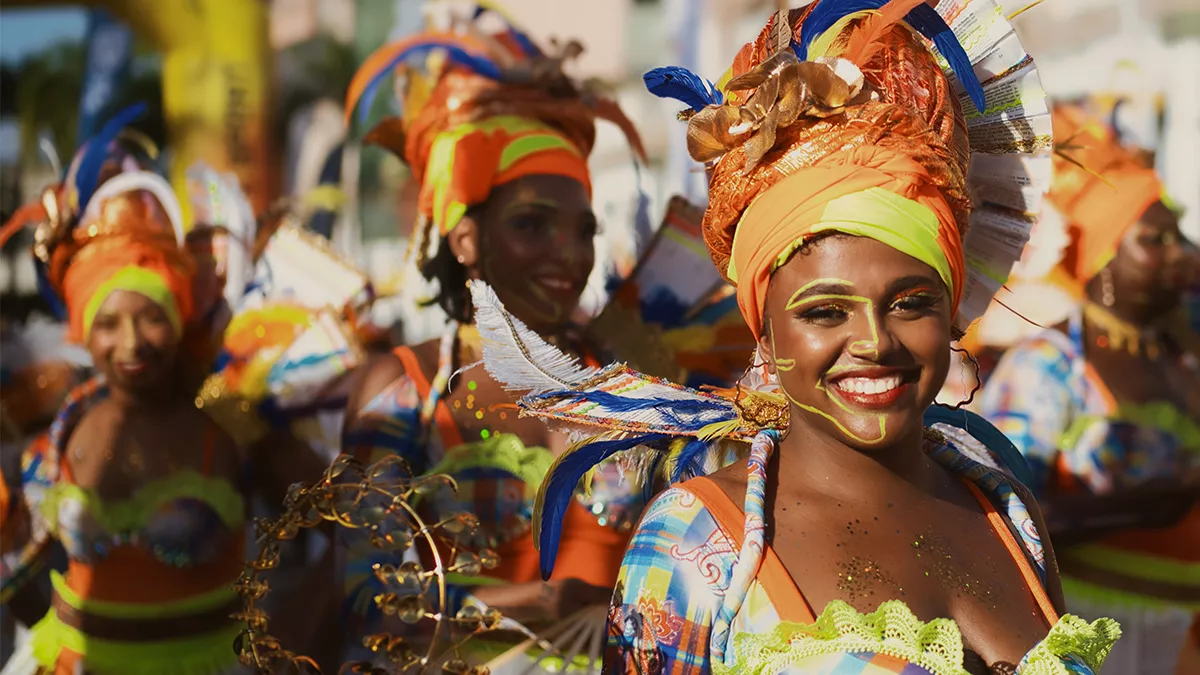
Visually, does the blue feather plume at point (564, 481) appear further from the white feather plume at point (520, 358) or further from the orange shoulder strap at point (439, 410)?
the orange shoulder strap at point (439, 410)

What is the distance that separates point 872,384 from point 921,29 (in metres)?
0.62

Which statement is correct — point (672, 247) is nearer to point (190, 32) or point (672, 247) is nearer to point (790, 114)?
point (790, 114)

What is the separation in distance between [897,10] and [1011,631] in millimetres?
999

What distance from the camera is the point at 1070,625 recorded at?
86.9 inches

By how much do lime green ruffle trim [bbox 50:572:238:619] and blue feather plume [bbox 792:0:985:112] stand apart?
122 inches

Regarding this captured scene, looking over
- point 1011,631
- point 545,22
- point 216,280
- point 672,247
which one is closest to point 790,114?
point 1011,631

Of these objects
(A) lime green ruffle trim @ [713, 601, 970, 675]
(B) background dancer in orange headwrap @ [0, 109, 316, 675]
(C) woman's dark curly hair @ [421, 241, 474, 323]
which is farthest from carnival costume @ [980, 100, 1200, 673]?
(A) lime green ruffle trim @ [713, 601, 970, 675]

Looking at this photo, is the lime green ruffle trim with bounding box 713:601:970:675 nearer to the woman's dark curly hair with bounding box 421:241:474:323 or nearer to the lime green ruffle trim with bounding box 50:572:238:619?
the woman's dark curly hair with bounding box 421:241:474:323

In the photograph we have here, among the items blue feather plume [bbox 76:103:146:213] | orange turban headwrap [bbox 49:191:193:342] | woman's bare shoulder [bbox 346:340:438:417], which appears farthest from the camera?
blue feather plume [bbox 76:103:146:213]

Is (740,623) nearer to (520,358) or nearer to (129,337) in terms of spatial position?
(520,358)

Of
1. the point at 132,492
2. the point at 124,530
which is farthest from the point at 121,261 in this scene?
the point at 124,530

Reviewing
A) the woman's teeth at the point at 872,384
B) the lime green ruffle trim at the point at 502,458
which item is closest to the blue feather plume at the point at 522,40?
the lime green ruffle trim at the point at 502,458

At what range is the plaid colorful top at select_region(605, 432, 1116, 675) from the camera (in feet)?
6.88

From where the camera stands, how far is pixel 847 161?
89.7 inches
